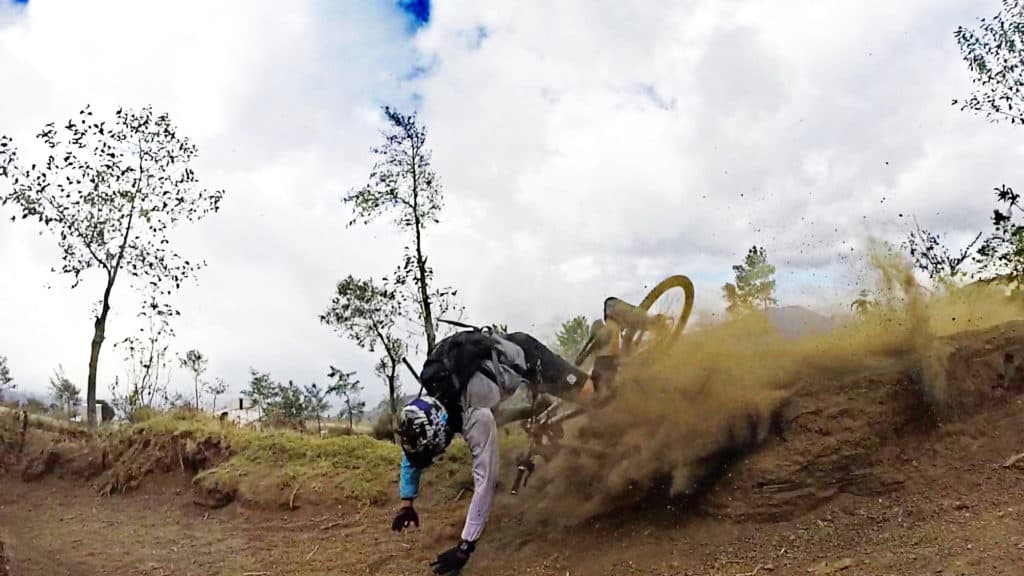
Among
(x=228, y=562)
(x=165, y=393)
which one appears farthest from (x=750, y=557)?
(x=165, y=393)

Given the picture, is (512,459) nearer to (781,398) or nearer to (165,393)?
(781,398)

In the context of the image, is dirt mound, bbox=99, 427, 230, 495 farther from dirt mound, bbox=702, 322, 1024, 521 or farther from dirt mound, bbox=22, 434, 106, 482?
dirt mound, bbox=702, 322, 1024, 521

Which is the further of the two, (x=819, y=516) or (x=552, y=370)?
(x=552, y=370)

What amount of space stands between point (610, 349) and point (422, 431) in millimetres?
2270

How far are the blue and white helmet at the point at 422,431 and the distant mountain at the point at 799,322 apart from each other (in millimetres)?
3607

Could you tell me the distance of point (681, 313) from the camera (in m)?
7.83

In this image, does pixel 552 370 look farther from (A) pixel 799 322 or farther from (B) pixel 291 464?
(B) pixel 291 464

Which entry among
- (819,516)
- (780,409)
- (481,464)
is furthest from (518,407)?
(819,516)

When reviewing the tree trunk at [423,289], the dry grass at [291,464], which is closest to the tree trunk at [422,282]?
the tree trunk at [423,289]

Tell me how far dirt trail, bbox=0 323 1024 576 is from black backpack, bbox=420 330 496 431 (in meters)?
1.63

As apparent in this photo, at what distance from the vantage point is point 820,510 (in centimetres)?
621

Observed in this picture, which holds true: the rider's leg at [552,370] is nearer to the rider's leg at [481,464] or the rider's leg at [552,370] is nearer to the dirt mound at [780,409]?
the dirt mound at [780,409]

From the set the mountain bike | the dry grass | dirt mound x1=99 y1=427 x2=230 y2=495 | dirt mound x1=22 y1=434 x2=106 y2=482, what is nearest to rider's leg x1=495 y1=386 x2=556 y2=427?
the mountain bike

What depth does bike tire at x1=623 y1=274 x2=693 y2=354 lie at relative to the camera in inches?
298
